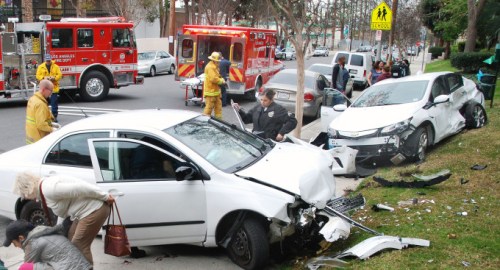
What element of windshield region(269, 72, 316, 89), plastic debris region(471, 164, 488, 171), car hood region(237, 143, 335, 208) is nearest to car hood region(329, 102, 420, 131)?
plastic debris region(471, 164, 488, 171)

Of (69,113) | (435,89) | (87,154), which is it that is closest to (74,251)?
(87,154)

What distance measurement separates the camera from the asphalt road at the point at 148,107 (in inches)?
221

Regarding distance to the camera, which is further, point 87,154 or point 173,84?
point 173,84

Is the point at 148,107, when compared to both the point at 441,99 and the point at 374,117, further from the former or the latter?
the point at 441,99

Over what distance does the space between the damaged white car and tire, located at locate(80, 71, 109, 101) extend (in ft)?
41.0

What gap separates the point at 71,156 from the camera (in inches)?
230

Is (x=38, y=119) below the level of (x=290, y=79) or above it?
below

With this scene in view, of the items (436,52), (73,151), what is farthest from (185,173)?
(436,52)

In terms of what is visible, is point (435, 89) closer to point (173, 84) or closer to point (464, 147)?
point (464, 147)

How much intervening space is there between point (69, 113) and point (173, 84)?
9649 millimetres

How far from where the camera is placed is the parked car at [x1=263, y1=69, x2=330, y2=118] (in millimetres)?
14984

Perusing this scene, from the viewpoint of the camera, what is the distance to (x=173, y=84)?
25203 millimetres

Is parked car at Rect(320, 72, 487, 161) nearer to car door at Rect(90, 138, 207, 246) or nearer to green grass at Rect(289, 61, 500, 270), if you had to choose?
green grass at Rect(289, 61, 500, 270)

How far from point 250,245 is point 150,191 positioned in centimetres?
114
